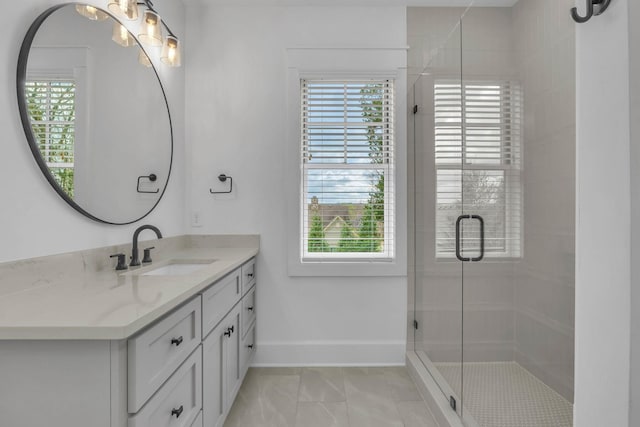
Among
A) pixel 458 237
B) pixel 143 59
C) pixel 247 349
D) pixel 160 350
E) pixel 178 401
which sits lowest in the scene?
pixel 247 349

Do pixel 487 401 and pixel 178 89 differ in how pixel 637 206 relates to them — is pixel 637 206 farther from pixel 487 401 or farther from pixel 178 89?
pixel 178 89

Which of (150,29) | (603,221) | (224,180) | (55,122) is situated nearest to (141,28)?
(150,29)

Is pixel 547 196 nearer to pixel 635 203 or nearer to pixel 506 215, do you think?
pixel 506 215

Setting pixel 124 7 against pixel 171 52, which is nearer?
pixel 124 7

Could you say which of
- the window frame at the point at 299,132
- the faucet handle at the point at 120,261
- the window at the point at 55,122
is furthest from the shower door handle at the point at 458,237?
the window at the point at 55,122

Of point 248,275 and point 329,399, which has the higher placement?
point 248,275

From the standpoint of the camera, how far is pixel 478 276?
1.57 m

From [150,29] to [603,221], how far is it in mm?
2158

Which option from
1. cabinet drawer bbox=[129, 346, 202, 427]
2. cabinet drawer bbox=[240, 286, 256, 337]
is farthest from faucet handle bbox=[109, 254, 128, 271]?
cabinet drawer bbox=[240, 286, 256, 337]

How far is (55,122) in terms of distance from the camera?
130cm

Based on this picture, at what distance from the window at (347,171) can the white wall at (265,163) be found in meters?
0.20

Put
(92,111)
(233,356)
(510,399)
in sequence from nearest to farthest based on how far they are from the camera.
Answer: (510,399)
(92,111)
(233,356)

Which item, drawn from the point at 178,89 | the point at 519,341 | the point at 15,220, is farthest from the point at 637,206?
the point at 178,89

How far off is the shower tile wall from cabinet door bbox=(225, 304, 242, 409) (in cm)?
140
